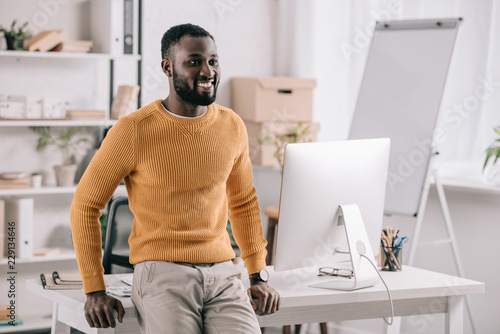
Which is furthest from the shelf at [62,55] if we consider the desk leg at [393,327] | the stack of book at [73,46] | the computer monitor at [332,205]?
the desk leg at [393,327]

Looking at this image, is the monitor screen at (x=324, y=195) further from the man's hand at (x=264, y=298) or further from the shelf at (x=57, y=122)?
the shelf at (x=57, y=122)

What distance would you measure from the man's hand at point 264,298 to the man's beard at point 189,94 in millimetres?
538

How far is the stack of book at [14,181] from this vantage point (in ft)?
12.7

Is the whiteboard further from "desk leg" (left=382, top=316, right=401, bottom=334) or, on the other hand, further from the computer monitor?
the computer monitor

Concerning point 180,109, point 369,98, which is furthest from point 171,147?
point 369,98

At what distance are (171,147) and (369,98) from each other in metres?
2.07

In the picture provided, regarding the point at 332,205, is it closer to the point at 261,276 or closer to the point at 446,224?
the point at 261,276

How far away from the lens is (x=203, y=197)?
5.82 ft

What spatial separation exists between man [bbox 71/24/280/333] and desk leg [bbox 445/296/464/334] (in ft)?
2.69

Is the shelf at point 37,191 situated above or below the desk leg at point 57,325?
below

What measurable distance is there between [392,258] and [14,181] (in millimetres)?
2241

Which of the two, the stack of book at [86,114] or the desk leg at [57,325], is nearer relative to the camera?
the desk leg at [57,325]

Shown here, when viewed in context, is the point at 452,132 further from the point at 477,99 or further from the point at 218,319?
the point at 218,319

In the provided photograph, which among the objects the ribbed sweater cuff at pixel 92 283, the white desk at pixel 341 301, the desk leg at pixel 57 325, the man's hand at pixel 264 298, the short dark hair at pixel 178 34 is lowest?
the desk leg at pixel 57 325
